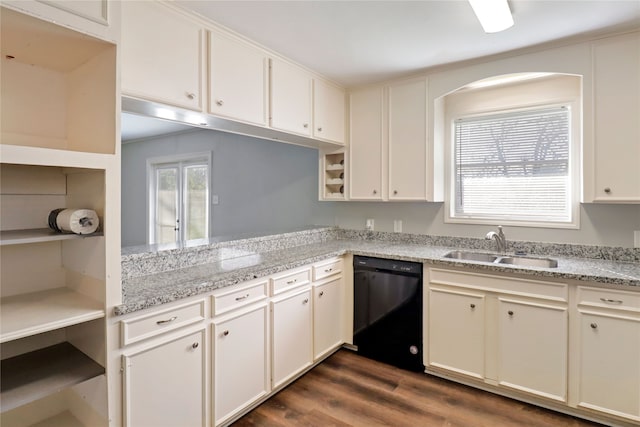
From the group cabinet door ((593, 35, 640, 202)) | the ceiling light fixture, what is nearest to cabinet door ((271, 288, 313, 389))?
the ceiling light fixture

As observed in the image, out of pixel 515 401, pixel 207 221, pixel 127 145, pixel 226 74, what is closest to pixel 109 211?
pixel 226 74

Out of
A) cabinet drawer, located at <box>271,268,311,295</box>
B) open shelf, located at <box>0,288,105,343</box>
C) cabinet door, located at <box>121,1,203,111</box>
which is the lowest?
cabinet drawer, located at <box>271,268,311,295</box>

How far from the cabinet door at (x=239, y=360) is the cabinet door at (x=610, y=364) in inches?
79.5

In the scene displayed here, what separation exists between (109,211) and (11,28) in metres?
0.78

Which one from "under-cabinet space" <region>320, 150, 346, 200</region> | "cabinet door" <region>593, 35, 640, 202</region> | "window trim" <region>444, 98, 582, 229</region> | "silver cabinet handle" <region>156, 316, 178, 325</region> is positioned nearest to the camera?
"silver cabinet handle" <region>156, 316, 178, 325</region>

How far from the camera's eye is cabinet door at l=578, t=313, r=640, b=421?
6.81 ft

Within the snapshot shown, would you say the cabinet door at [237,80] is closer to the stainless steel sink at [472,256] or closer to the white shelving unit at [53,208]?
the white shelving unit at [53,208]

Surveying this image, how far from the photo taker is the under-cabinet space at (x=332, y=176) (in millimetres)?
3705

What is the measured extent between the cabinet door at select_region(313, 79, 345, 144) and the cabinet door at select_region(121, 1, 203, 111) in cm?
123

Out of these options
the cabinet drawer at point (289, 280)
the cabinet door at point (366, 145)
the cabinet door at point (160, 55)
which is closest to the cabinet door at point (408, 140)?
the cabinet door at point (366, 145)

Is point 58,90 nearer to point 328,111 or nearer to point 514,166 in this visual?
point 328,111

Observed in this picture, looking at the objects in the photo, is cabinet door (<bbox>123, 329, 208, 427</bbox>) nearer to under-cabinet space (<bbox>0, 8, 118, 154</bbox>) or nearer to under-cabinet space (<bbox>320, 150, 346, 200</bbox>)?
under-cabinet space (<bbox>0, 8, 118, 154</bbox>)

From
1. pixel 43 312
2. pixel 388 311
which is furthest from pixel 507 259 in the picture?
pixel 43 312

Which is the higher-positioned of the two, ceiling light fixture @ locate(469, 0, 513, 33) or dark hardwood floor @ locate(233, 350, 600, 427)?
ceiling light fixture @ locate(469, 0, 513, 33)
